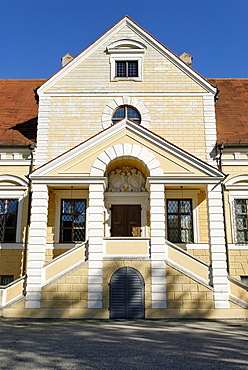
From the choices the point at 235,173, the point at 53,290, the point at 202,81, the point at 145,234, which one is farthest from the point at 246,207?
the point at 53,290

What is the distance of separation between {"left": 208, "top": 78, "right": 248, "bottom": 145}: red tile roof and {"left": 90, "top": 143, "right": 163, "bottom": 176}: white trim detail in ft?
11.6

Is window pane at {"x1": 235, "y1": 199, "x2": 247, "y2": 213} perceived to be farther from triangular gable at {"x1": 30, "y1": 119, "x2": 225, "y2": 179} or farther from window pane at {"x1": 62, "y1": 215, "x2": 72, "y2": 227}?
window pane at {"x1": 62, "y1": 215, "x2": 72, "y2": 227}

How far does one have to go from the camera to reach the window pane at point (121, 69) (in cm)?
1566

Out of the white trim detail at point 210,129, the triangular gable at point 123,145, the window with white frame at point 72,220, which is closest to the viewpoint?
the triangular gable at point 123,145

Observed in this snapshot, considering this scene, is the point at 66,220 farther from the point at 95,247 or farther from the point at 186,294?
the point at 186,294

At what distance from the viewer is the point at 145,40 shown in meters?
15.9

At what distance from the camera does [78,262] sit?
12055mm

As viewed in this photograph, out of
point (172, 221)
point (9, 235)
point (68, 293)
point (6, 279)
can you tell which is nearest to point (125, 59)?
point (172, 221)

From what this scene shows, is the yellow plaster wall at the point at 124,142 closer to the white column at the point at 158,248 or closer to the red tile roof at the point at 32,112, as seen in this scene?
the white column at the point at 158,248

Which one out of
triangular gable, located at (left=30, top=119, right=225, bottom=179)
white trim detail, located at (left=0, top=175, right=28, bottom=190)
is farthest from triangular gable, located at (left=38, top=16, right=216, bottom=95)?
triangular gable, located at (left=30, top=119, right=225, bottom=179)

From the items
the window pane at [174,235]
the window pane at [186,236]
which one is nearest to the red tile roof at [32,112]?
the window pane at [186,236]

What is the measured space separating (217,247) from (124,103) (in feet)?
23.9

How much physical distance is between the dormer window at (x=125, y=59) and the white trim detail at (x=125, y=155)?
4.33 metres

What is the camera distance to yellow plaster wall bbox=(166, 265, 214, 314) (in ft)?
38.3
